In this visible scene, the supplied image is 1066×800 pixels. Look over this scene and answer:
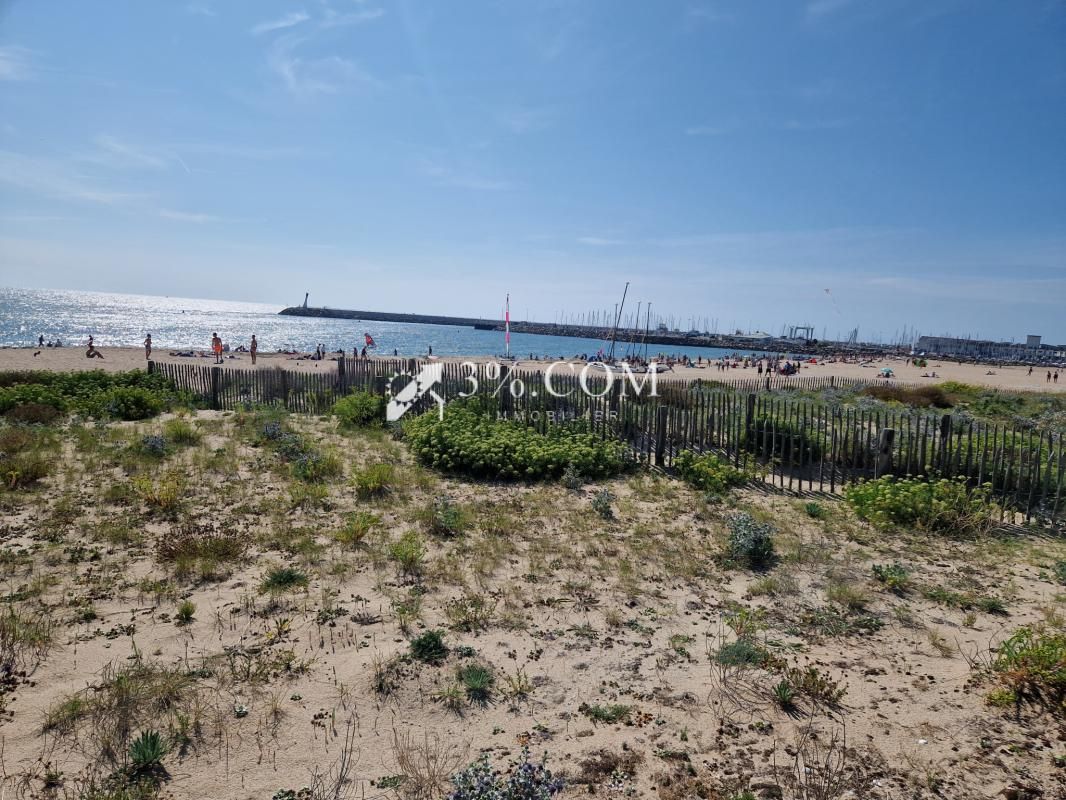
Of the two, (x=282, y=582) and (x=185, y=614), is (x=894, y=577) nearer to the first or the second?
(x=282, y=582)

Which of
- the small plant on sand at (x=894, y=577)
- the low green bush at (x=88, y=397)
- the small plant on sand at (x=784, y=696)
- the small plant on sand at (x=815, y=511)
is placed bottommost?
the small plant on sand at (x=784, y=696)

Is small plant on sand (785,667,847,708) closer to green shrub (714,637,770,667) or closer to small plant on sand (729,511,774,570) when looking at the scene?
green shrub (714,637,770,667)

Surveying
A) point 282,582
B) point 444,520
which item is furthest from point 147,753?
point 444,520

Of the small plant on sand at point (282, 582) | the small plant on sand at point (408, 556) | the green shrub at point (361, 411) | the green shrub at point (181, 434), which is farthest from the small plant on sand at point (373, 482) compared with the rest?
the green shrub at point (361, 411)

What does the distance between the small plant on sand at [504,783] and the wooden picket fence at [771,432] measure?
26.9 feet

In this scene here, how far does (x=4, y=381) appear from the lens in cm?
1781

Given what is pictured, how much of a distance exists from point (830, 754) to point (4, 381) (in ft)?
77.7

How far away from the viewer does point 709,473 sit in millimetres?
10281

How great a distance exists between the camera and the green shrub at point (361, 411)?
47.2 ft

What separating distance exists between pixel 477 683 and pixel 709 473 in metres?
7.07

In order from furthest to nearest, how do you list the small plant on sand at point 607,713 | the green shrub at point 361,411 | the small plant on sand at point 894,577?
the green shrub at point 361,411 < the small plant on sand at point 894,577 < the small plant on sand at point 607,713

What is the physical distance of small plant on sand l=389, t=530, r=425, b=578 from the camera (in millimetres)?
6438

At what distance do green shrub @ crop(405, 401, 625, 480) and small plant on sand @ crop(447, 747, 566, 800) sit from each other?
23.4ft

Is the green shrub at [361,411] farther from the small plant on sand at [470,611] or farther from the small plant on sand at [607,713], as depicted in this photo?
the small plant on sand at [607,713]
